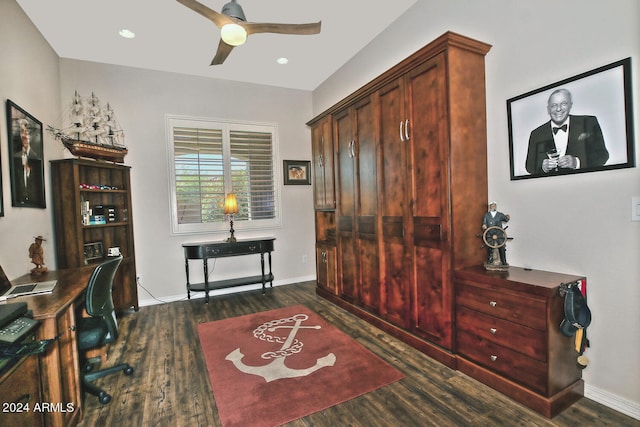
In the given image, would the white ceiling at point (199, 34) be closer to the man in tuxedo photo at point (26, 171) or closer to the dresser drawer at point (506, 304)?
the man in tuxedo photo at point (26, 171)

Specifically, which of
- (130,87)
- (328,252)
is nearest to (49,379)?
(328,252)

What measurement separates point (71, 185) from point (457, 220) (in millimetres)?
3788

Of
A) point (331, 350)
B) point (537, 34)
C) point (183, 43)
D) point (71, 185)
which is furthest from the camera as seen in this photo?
point (183, 43)

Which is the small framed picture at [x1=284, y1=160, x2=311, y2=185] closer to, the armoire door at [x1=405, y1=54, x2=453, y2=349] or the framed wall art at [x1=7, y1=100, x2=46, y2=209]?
the armoire door at [x1=405, y1=54, x2=453, y2=349]

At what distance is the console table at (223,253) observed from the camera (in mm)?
4117

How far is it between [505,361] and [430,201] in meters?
1.19

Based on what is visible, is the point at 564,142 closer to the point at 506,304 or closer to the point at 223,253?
the point at 506,304

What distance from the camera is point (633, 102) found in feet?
5.67

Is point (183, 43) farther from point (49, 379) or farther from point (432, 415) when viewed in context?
point (432, 415)

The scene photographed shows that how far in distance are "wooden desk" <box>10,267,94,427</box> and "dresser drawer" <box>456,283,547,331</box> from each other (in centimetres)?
250

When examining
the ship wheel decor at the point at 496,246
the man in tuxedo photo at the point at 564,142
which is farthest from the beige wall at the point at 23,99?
the man in tuxedo photo at the point at 564,142

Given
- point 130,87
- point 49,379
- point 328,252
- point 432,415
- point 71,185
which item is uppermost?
point 130,87

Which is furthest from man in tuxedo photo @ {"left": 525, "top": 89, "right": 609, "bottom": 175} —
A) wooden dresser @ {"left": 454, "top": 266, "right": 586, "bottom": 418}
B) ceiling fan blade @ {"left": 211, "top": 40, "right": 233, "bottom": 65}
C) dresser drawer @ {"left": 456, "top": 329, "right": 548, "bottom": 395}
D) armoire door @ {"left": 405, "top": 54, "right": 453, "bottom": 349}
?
ceiling fan blade @ {"left": 211, "top": 40, "right": 233, "bottom": 65}

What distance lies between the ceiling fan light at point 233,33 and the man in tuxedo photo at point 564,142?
2.15 metres
